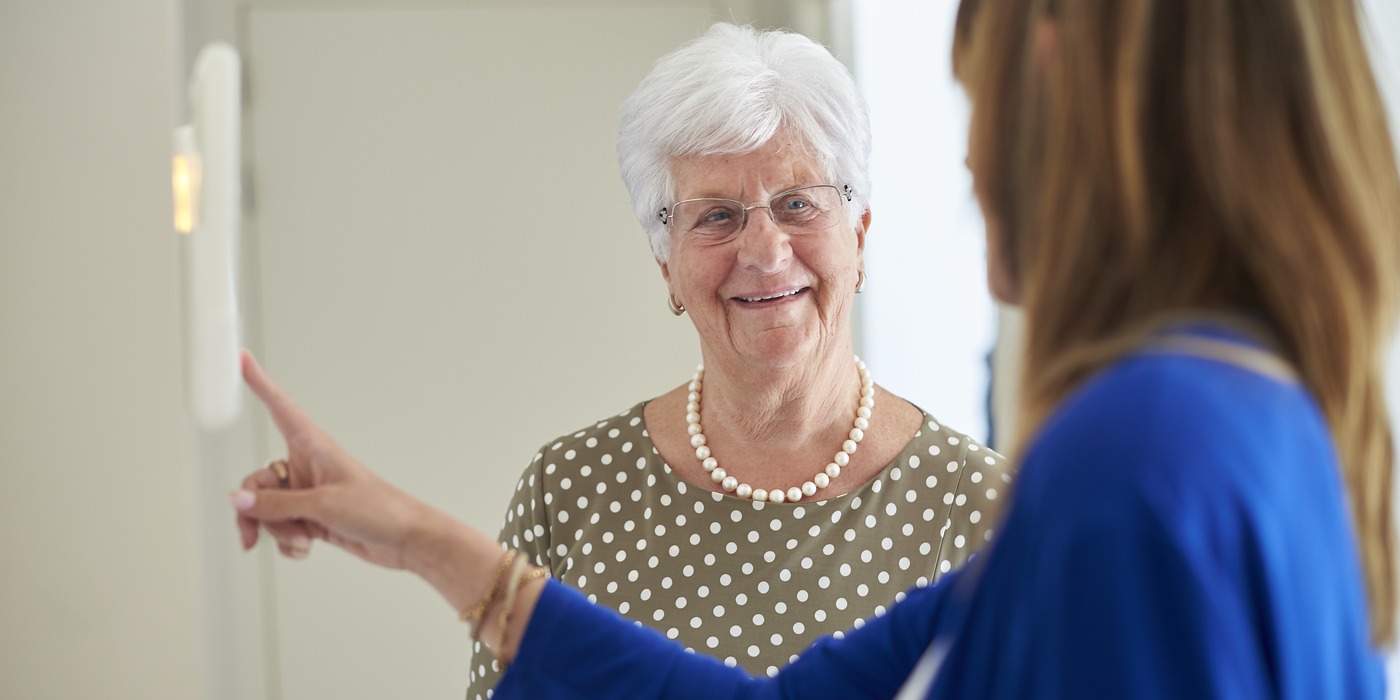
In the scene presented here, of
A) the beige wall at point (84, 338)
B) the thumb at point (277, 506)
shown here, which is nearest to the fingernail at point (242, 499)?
the thumb at point (277, 506)

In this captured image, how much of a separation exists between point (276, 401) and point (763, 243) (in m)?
0.78

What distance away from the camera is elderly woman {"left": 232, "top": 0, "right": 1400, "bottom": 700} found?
554 millimetres

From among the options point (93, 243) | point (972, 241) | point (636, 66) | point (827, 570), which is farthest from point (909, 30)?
point (93, 243)

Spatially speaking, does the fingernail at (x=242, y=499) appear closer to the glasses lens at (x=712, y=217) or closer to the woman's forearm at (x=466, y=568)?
the woman's forearm at (x=466, y=568)

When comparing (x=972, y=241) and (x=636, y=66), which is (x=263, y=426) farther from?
(x=972, y=241)

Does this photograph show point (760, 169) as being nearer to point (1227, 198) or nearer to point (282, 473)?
point (282, 473)

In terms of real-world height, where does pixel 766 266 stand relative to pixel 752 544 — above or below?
above

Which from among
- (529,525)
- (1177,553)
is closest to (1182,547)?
(1177,553)

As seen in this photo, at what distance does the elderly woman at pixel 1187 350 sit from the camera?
0.55 metres

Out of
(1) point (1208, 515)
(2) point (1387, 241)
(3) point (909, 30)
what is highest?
(3) point (909, 30)

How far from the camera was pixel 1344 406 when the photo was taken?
622 mm

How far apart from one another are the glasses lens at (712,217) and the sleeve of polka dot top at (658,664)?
0.71m

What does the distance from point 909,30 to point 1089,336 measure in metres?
2.39

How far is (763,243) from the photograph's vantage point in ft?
5.50
